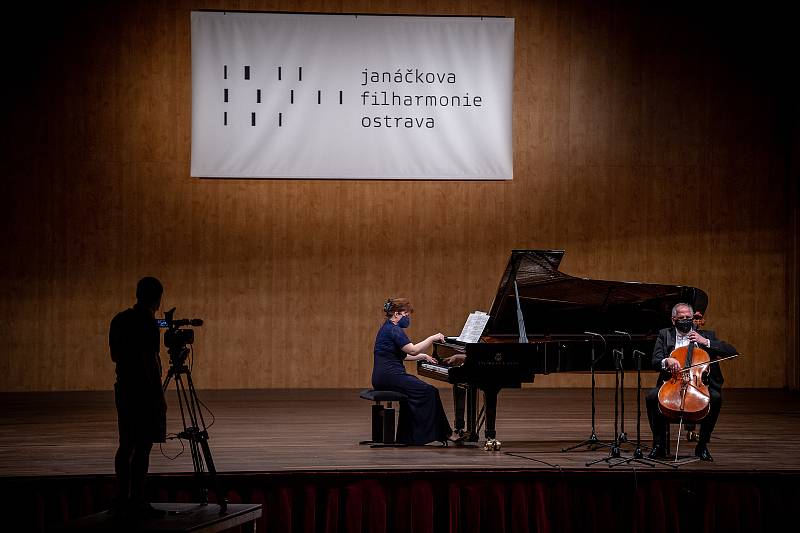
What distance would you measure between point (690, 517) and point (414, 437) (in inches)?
75.3

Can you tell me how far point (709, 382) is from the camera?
6055 millimetres

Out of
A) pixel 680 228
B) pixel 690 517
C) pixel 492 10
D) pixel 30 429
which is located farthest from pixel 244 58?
pixel 690 517

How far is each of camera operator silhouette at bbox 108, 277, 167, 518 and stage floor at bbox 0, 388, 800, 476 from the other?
1.14 metres

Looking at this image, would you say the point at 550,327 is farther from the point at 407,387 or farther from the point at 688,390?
the point at 688,390

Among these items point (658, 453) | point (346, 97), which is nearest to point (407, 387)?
point (658, 453)

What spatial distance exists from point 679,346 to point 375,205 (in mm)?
4674

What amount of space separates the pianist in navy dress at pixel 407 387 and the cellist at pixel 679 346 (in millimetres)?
1448

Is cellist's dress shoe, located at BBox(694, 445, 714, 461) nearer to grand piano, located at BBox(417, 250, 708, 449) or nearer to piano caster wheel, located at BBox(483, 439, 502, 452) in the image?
grand piano, located at BBox(417, 250, 708, 449)

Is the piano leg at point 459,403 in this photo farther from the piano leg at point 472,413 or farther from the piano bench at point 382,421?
the piano bench at point 382,421

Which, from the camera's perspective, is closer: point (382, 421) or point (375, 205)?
point (382, 421)

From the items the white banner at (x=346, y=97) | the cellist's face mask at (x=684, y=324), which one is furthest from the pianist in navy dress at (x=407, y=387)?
the white banner at (x=346, y=97)

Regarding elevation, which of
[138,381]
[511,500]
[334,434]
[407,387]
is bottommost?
[511,500]

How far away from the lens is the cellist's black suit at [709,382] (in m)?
5.86

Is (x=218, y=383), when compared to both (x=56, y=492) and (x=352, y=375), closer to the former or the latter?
(x=352, y=375)
